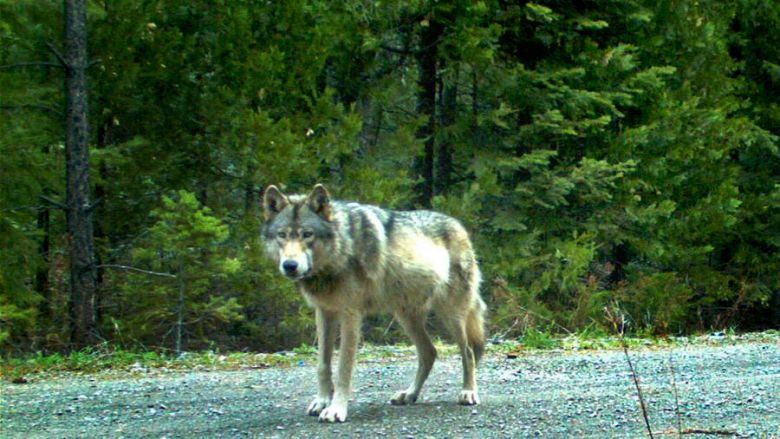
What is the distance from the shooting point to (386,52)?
1862 centimetres

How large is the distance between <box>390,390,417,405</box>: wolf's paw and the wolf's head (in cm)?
130

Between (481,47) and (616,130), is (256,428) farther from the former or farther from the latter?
(616,130)

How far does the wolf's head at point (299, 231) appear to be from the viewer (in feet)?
22.2

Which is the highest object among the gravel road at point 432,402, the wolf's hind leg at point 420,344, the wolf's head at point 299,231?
the wolf's head at point 299,231

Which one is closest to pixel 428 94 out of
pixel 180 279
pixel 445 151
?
pixel 445 151

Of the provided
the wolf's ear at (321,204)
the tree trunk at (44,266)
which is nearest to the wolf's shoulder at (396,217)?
the wolf's ear at (321,204)

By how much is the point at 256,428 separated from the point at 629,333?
840cm

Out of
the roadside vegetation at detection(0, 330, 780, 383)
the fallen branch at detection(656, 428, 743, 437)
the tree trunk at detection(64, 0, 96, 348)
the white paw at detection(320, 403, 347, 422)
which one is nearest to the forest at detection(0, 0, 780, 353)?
the tree trunk at detection(64, 0, 96, 348)

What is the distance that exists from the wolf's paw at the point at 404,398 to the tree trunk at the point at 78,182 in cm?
613

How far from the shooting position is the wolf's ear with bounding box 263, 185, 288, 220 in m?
7.21

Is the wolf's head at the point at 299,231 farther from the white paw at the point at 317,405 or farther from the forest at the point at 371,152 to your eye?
the forest at the point at 371,152

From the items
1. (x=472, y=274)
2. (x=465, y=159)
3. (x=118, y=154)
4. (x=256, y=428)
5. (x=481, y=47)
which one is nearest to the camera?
(x=256, y=428)

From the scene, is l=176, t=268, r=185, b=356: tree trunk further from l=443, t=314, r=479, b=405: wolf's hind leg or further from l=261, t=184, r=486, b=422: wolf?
l=443, t=314, r=479, b=405: wolf's hind leg

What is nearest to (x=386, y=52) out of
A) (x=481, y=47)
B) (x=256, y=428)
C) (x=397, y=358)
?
(x=481, y=47)
